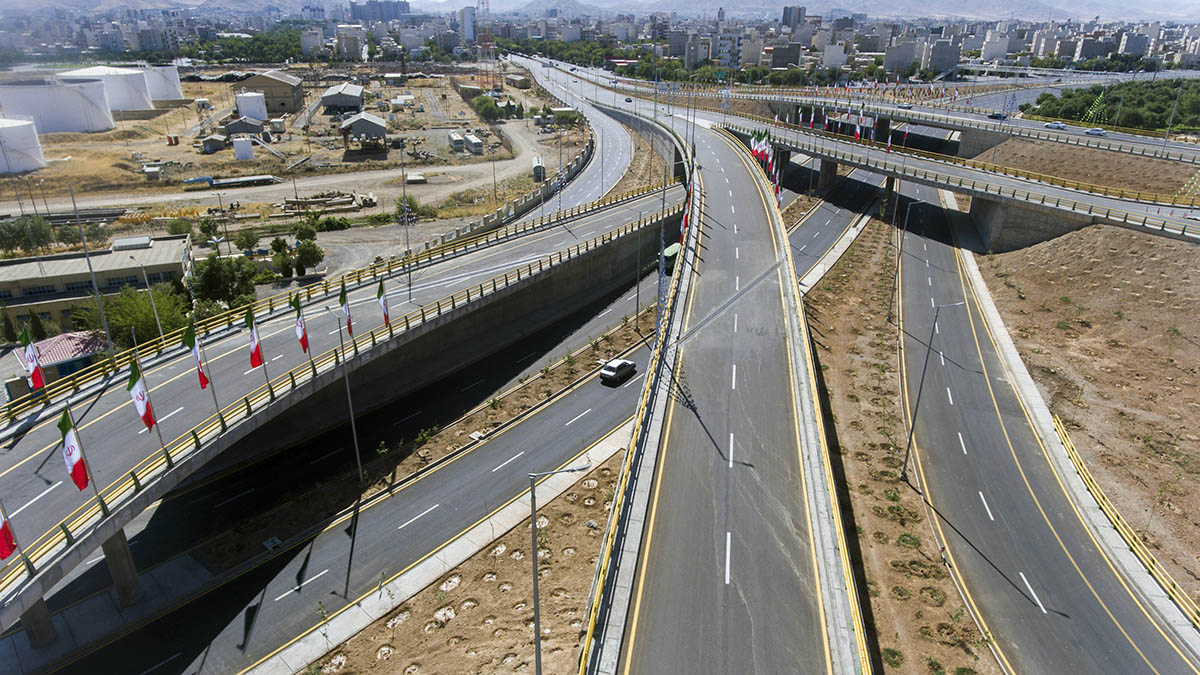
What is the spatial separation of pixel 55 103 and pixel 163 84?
46847 millimetres

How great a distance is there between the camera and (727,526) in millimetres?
24422

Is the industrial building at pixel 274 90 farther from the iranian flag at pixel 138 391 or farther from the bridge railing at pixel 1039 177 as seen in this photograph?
the iranian flag at pixel 138 391

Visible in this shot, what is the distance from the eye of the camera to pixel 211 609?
27.2m

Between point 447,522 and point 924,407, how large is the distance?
29225mm

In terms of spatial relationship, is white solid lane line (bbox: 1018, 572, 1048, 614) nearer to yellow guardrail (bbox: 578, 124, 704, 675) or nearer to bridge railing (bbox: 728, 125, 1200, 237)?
yellow guardrail (bbox: 578, 124, 704, 675)

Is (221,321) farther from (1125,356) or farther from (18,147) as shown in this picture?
(18,147)

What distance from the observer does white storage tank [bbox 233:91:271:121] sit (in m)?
144

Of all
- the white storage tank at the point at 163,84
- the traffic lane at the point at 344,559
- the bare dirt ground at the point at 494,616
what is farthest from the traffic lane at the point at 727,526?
the white storage tank at the point at 163,84

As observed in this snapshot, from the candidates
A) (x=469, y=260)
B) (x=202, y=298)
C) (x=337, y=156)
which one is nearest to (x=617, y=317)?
(x=469, y=260)

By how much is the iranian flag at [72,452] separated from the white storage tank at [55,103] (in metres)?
152

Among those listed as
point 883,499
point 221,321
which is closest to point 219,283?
point 221,321

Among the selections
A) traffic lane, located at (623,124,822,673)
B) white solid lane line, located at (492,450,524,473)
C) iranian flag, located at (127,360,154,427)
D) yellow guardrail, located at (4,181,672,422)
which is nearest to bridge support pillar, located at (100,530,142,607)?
iranian flag, located at (127,360,154,427)

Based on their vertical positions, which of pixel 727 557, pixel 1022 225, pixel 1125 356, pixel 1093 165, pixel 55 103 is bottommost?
pixel 1125 356

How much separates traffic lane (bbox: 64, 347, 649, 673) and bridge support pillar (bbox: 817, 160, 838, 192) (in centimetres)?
6117
